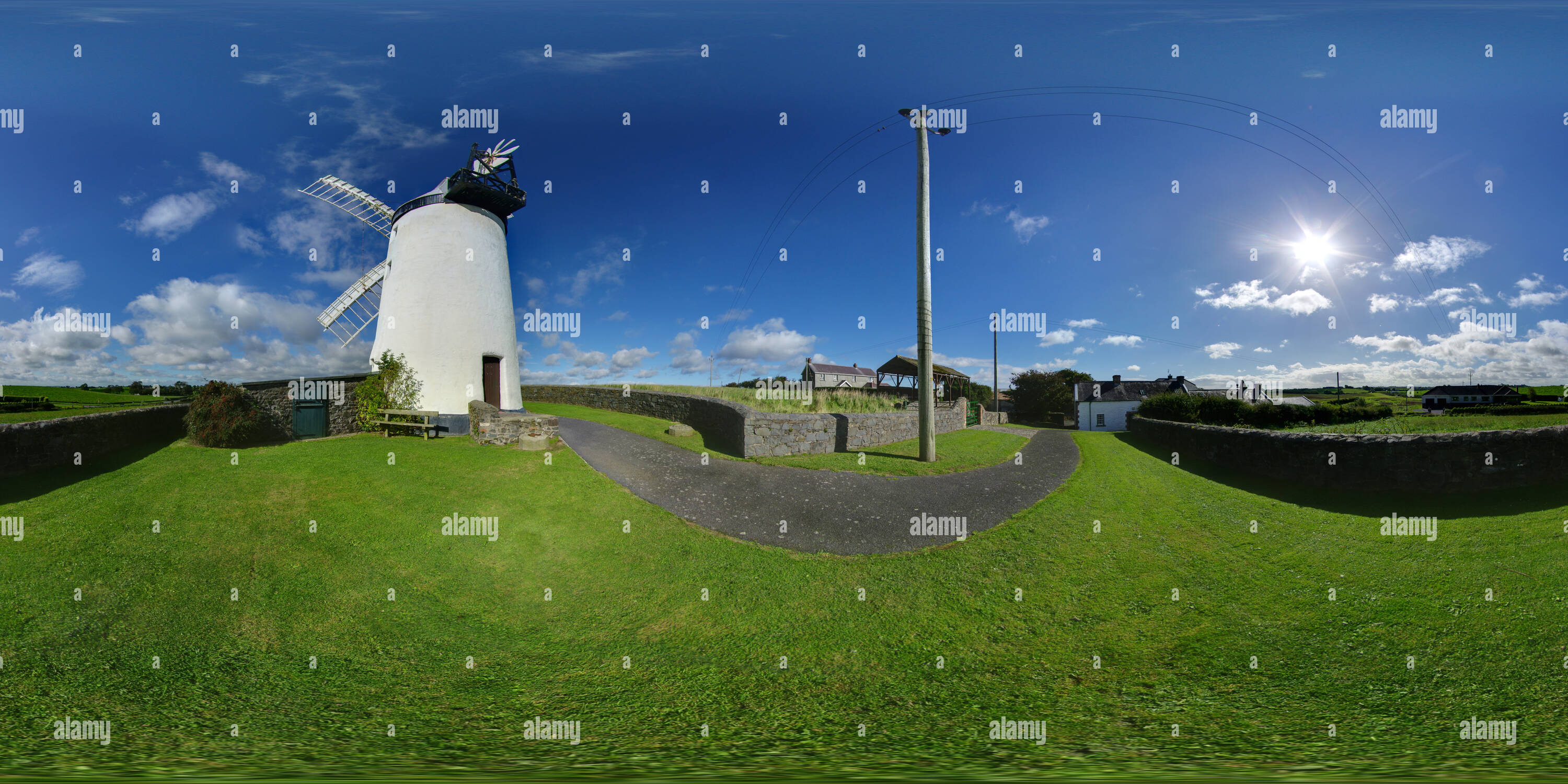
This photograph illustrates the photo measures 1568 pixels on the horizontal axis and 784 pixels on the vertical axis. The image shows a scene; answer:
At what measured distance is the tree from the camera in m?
39.7

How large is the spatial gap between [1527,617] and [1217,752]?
10.5ft

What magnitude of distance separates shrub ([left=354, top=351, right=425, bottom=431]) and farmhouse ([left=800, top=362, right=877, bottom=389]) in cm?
2898

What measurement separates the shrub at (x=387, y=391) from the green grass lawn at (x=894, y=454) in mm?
6000

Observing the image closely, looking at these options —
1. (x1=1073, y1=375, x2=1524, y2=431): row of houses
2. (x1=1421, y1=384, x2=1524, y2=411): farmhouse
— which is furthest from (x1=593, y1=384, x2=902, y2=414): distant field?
(x1=1073, y1=375, x2=1524, y2=431): row of houses

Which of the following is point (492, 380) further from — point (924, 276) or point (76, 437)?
point (924, 276)

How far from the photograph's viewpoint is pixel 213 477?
24.1 feet

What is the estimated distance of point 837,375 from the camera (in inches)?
1795

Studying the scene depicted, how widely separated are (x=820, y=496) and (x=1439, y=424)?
10699mm

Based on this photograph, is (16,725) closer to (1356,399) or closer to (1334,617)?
(1334,617)

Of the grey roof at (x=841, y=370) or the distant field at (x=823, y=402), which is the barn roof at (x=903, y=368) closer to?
the grey roof at (x=841, y=370)

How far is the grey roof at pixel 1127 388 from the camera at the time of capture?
35562 millimetres
